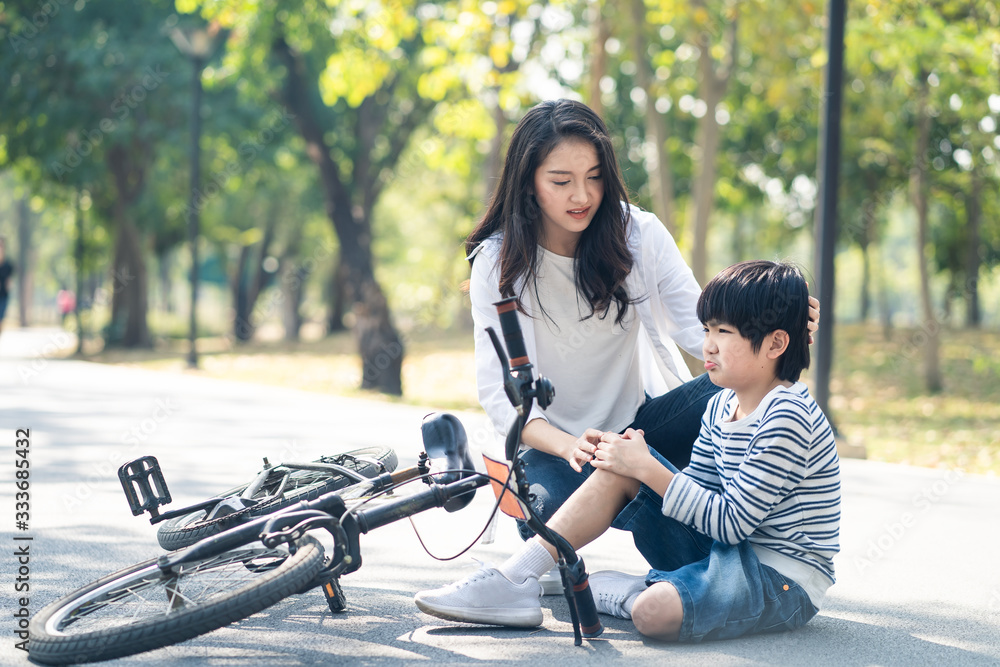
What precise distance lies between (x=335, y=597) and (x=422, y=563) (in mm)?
824

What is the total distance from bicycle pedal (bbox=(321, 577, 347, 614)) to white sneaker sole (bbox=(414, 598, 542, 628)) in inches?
10.7

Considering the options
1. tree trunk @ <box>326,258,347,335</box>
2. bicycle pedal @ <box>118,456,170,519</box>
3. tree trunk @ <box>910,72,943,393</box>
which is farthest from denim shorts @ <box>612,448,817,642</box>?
Result: tree trunk @ <box>326,258,347,335</box>

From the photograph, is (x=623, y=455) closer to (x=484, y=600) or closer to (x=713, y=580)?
(x=713, y=580)

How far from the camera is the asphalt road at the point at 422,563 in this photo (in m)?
2.87

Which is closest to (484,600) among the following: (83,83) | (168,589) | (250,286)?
(168,589)

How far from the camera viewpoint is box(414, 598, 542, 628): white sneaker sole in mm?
2969

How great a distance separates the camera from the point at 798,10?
10.7 metres

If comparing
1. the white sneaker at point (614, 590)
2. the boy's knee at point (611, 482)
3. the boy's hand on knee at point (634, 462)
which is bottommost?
the white sneaker at point (614, 590)

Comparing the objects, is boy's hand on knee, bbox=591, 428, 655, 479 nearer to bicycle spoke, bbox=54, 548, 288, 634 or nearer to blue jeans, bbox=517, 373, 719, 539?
blue jeans, bbox=517, 373, 719, 539

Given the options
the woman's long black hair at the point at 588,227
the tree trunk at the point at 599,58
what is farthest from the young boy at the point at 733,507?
the tree trunk at the point at 599,58

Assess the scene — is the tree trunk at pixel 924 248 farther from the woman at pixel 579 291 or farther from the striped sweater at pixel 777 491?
the striped sweater at pixel 777 491

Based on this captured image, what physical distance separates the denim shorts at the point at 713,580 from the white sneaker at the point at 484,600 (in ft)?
1.19

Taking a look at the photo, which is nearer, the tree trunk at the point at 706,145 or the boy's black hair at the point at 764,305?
the boy's black hair at the point at 764,305

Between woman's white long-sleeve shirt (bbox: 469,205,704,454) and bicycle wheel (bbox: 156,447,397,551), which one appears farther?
woman's white long-sleeve shirt (bbox: 469,205,704,454)
